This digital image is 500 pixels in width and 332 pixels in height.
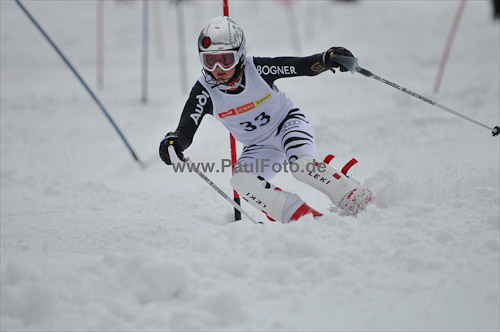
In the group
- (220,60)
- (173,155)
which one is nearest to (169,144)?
(173,155)

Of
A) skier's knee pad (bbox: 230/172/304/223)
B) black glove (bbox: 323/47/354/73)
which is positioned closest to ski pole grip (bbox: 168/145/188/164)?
skier's knee pad (bbox: 230/172/304/223)

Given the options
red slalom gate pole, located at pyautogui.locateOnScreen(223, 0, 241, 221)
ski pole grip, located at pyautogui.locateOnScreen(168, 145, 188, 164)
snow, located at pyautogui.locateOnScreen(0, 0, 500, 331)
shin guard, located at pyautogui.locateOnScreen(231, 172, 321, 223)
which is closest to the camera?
snow, located at pyautogui.locateOnScreen(0, 0, 500, 331)

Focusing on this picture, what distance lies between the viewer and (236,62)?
→ 3018 millimetres

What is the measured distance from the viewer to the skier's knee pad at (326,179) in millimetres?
2808

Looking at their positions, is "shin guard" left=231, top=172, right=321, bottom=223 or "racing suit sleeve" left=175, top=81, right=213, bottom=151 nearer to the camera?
"shin guard" left=231, top=172, right=321, bottom=223

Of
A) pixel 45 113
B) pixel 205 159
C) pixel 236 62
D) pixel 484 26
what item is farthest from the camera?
pixel 484 26

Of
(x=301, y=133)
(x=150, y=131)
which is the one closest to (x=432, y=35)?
(x=150, y=131)

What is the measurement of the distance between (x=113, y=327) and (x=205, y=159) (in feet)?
12.2

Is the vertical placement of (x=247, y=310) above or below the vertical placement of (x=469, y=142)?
below

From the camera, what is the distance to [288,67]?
10.3 feet

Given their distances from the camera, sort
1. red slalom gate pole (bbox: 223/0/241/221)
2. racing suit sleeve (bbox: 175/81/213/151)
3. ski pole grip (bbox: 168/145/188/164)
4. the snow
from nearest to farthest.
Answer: the snow → ski pole grip (bbox: 168/145/188/164) → racing suit sleeve (bbox: 175/81/213/151) → red slalom gate pole (bbox: 223/0/241/221)

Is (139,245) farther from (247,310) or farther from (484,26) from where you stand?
(484,26)

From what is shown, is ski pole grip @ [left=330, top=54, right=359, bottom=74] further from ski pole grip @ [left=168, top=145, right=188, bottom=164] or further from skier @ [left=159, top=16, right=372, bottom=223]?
ski pole grip @ [left=168, top=145, right=188, bottom=164]

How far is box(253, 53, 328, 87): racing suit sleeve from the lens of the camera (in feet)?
10.2
